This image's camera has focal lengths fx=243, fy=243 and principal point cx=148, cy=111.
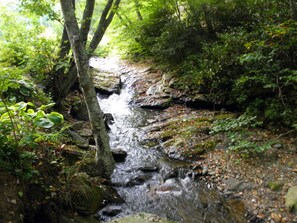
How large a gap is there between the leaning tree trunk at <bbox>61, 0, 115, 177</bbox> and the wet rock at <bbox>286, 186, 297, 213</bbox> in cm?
341

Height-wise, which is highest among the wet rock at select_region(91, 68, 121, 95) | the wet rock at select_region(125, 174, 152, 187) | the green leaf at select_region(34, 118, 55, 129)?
the wet rock at select_region(91, 68, 121, 95)

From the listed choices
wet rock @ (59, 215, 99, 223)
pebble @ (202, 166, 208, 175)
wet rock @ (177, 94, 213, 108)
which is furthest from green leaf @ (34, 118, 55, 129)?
wet rock @ (177, 94, 213, 108)

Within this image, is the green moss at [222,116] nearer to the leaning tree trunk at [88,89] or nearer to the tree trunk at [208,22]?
the leaning tree trunk at [88,89]

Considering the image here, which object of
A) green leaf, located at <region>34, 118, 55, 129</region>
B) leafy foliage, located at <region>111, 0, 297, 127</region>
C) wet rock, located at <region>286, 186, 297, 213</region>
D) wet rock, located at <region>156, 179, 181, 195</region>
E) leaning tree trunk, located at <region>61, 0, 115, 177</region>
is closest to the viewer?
green leaf, located at <region>34, 118, 55, 129</region>

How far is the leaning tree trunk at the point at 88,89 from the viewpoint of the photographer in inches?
183

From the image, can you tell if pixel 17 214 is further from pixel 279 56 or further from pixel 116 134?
pixel 279 56

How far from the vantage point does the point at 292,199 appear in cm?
405

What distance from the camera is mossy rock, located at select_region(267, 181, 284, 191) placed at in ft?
14.8

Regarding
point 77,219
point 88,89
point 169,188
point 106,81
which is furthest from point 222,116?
point 106,81

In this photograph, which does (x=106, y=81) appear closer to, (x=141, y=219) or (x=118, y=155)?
(x=118, y=155)

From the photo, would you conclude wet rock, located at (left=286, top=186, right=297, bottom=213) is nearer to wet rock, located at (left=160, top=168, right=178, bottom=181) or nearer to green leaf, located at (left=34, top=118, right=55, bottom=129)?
wet rock, located at (left=160, top=168, right=178, bottom=181)

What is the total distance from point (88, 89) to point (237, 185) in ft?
11.6

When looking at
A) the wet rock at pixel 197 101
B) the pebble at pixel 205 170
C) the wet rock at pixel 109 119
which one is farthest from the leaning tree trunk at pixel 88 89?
the wet rock at pixel 197 101

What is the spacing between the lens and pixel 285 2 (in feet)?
24.5
